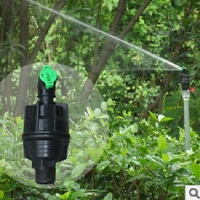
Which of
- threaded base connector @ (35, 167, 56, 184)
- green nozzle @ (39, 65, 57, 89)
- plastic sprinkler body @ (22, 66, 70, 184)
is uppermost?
green nozzle @ (39, 65, 57, 89)

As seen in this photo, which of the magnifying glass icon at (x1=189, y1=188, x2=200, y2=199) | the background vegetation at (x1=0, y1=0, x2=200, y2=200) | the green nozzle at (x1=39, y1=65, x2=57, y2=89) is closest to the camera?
the green nozzle at (x1=39, y1=65, x2=57, y2=89)

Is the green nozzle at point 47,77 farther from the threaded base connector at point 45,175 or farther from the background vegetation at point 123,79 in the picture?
the background vegetation at point 123,79

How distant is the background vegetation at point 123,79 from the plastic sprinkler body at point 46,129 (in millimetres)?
265

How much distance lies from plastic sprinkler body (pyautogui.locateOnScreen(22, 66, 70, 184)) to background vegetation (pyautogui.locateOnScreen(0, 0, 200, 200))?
0.87 feet

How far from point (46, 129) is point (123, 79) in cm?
340

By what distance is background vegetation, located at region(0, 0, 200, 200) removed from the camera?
143 cm

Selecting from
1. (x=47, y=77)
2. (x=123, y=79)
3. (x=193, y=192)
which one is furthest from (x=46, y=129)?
(x=123, y=79)

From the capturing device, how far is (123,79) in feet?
14.4

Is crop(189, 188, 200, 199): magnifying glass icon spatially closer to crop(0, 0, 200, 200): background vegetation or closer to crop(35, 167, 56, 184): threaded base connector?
crop(0, 0, 200, 200): background vegetation

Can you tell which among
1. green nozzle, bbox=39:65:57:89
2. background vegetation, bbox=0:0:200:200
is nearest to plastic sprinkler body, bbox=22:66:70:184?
green nozzle, bbox=39:65:57:89

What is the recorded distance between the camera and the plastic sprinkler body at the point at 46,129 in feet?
3.21

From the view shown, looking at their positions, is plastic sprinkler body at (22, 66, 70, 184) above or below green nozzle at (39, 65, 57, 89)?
below

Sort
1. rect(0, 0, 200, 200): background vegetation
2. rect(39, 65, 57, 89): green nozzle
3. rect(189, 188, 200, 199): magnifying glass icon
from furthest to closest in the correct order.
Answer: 1. rect(0, 0, 200, 200): background vegetation
2. rect(189, 188, 200, 199): magnifying glass icon
3. rect(39, 65, 57, 89): green nozzle

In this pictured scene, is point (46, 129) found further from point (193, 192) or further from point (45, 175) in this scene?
point (193, 192)
